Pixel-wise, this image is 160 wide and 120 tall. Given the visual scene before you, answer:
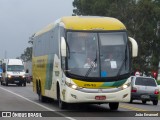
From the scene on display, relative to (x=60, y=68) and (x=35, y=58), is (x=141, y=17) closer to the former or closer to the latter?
(x=35, y=58)

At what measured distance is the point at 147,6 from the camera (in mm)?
77062

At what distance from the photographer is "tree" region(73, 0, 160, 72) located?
76.5 m

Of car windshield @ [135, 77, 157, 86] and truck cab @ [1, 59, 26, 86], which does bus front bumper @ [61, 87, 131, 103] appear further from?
truck cab @ [1, 59, 26, 86]

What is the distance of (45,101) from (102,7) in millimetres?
58642

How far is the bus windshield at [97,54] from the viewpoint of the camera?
784 inches

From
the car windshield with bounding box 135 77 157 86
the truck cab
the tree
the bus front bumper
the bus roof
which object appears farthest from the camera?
the tree

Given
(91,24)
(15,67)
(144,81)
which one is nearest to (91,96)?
(91,24)

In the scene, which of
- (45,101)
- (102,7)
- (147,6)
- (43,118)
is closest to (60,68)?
(43,118)

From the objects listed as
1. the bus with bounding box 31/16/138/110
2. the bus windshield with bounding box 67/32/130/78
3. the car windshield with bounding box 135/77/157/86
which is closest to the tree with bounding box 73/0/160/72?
the car windshield with bounding box 135/77/157/86

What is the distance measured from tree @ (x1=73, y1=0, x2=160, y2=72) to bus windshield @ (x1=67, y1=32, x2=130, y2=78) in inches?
2126

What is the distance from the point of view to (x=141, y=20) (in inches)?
3073

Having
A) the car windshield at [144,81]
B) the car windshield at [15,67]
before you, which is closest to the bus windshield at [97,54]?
the car windshield at [144,81]

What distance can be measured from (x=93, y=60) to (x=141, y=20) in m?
58.8

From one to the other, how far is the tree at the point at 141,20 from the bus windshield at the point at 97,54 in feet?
177
